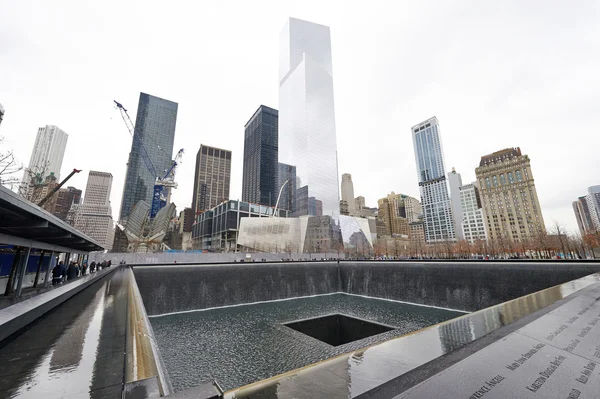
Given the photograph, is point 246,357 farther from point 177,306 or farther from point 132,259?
point 132,259

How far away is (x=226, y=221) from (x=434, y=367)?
9196cm

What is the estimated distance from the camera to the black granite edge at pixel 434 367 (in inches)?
55.6

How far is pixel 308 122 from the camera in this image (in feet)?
332

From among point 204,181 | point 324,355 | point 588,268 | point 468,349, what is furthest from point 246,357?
point 204,181

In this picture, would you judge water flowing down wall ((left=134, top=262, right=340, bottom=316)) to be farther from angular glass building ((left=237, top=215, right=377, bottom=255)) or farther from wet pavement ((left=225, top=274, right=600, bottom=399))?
angular glass building ((left=237, top=215, right=377, bottom=255))

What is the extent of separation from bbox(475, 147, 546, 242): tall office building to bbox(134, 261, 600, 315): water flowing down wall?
9296 cm

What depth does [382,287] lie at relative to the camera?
1992 cm

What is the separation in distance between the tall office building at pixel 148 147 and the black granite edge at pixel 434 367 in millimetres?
150452

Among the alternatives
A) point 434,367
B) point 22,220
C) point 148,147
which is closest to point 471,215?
point 434,367

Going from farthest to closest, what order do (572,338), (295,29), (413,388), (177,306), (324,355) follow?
1. (295,29)
2. (177,306)
3. (324,355)
4. (572,338)
5. (413,388)

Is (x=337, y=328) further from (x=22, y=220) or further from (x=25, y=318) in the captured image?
(x=22, y=220)

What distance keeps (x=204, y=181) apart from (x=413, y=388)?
192 meters

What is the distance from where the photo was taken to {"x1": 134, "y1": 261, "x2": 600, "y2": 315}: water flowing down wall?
12852mm

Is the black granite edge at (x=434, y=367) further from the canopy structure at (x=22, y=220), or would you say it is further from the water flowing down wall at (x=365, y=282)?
the water flowing down wall at (x=365, y=282)
